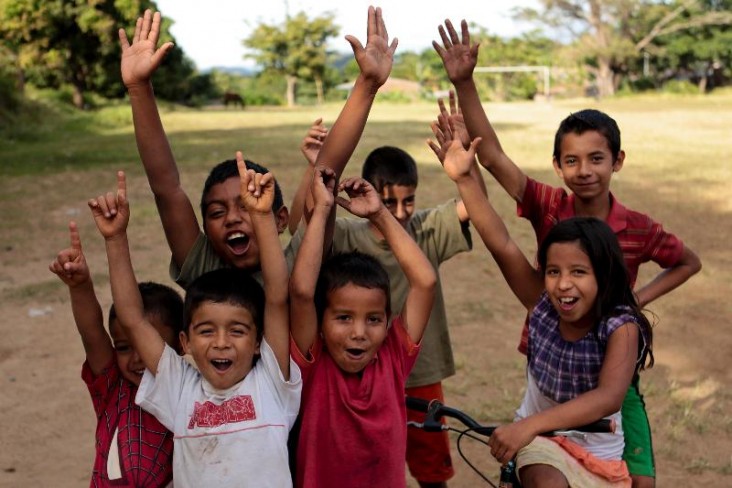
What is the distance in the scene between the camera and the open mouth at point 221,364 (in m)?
2.31

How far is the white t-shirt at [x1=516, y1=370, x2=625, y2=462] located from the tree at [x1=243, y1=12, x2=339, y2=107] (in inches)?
2127

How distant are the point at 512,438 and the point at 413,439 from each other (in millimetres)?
1435

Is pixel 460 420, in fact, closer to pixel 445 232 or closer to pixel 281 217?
pixel 281 217

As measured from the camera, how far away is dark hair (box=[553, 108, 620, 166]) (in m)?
3.11

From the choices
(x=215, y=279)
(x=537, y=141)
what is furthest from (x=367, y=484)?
(x=537, y=141)

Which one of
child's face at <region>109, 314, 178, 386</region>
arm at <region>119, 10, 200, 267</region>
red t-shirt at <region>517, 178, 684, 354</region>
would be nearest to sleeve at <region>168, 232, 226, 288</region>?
arm at <region>119, 10, 200, 267</region>

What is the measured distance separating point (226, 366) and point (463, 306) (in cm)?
508

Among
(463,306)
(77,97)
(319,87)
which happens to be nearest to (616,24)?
(319,87)

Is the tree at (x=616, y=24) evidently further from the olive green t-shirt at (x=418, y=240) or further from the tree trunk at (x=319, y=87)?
the olive green t-shirt at (x=418, y=240)

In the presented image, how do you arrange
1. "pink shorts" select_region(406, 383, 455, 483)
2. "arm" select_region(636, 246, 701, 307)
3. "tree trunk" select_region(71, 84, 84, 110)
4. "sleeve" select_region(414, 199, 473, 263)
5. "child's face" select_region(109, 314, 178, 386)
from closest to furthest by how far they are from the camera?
1. "child's face" select_region(109, 314, 178, 386)
2. "arm" select_region(636, 246, 701, 307)
3. "sleeve" select_region(414, 199, 473, 263)
4. "pink shorts" select_region(406, 383, 455, 483)
5. "tree trunk" select_region(71, 84, 84, 110)

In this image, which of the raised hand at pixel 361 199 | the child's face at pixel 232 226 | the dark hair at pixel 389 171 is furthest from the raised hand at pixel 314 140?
the raised hand at pixel 361 199

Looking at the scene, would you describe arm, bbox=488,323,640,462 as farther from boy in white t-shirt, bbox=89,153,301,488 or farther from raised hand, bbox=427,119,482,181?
raised hand, bbox=427,119,482,181

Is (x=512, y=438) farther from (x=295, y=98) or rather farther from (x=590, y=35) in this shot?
(x=295, y=98)

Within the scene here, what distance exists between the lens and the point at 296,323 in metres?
2.35
